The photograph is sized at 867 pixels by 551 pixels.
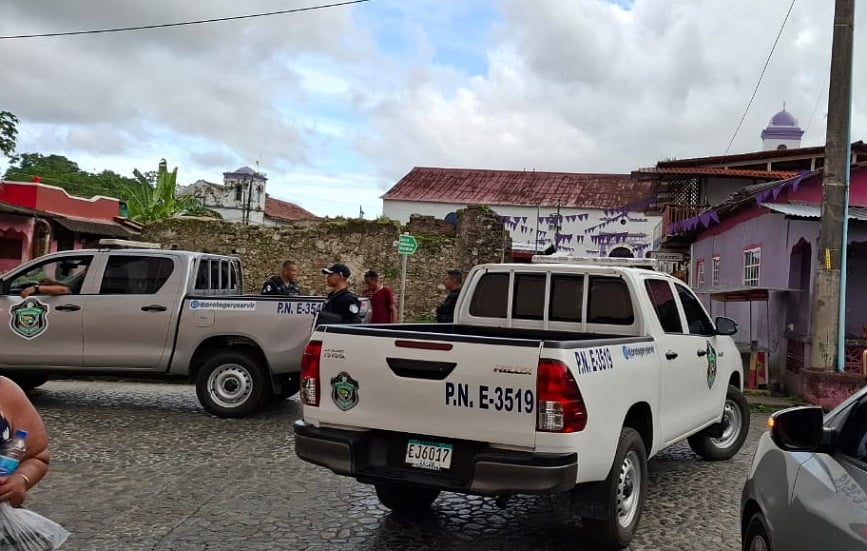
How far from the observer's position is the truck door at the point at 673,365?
560cm

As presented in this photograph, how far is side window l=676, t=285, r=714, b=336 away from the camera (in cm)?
657

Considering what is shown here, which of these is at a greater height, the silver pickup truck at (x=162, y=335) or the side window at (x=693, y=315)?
the side window at (x=693, y=315)

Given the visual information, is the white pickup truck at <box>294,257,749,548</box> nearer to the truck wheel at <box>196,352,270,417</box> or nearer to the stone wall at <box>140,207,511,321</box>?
the truck wheel at <box>196,352,270,417</box>

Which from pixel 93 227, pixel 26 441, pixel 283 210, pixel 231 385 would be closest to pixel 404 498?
pixel 26 441

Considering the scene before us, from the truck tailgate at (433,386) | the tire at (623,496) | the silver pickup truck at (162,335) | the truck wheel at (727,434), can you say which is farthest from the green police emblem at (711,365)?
the silver pickup truck at (162,335)

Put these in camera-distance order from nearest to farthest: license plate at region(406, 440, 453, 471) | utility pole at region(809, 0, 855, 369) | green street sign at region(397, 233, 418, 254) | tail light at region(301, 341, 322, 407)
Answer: license plate at region(406, 440, 453, 471)
tail light at region(301, 341, 322, 407)
utility pole at region(809, 0, 855, 369)
green street sign at region(397, 233, 418, 254)

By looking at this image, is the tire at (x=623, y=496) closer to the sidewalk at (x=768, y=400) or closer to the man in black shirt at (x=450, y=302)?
the man in black shirt at (x=450, y=302)

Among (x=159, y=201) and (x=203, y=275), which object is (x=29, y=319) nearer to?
(x=203, y=275)

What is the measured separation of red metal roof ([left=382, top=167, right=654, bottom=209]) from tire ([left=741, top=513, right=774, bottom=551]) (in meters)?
41.5

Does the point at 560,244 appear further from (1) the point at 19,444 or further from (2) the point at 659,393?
(1) the point at 19,444

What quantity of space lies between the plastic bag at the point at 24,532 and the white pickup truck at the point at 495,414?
85.3 inches

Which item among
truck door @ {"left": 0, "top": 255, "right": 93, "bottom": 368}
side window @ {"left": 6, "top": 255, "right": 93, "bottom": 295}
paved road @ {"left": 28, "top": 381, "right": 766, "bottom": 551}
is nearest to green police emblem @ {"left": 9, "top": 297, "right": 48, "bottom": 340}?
truck door @ {"left": 0, "top": 255, "right": 93, "bottom": 368}

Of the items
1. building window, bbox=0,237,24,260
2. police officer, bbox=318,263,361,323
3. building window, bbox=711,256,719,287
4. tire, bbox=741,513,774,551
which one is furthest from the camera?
building window, bbox=0,237,24,260

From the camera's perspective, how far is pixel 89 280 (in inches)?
358
